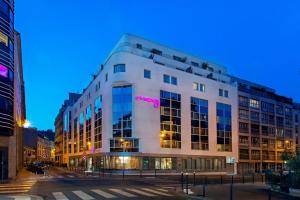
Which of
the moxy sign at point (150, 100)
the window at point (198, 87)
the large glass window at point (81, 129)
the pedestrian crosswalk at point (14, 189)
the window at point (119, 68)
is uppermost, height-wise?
the window at point (119, 68)

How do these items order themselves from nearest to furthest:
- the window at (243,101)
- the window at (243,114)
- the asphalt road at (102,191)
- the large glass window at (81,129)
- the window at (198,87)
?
the asphalt road at (102,191)
the window at (198,87)
the window at (243,114)
the window at (243,101)
the large glass window at (81,129)

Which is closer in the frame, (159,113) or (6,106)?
(6,106)

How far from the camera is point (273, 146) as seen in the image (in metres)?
108

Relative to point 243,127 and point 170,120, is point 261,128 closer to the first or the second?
point 243,127

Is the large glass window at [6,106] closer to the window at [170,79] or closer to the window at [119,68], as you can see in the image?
the window at [119,68]

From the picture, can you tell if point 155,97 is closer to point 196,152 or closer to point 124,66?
point 124,66

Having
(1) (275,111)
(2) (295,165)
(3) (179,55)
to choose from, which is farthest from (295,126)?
(2) (295,165)

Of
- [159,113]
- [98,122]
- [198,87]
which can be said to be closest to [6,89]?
[159,113]

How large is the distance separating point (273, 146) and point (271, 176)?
77583mm

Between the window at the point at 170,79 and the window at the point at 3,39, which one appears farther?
the window at the point at 170,79

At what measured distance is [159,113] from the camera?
77.6 metres

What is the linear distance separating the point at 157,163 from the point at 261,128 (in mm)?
37254

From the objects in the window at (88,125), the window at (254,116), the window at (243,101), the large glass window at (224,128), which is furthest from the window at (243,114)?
the window at (88,125)

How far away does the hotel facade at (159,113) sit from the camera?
245ft
